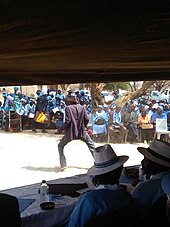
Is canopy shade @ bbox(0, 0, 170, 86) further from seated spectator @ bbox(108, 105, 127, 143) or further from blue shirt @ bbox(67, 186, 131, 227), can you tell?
seated spectator @ bbox(108, 105, 127, 143)

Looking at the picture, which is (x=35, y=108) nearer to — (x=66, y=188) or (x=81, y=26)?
(x=66, y=188)

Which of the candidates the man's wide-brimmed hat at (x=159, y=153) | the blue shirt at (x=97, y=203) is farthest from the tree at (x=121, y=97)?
the blue shirt at (x=97, y=203)

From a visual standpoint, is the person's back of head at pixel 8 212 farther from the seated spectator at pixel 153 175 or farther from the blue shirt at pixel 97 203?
the seated spectator at pixel 153 175

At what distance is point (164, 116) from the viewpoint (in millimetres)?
13703

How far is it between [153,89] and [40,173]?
10321 millimetres

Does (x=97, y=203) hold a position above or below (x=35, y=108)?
below

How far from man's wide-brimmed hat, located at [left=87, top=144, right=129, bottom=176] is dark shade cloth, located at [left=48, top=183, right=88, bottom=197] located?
320mm

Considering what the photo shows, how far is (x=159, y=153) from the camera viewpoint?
146 inches

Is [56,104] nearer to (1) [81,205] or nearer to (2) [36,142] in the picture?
(2) [36,142]

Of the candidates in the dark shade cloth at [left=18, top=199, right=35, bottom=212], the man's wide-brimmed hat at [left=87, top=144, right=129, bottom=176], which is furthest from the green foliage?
the dark shade cloth at [left=18, top=199, right=35, bottom=212]

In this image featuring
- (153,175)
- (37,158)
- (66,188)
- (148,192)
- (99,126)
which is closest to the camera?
(148,192)

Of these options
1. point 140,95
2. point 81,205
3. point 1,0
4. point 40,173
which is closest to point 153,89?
point 140,95

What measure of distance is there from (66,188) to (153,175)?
99 cm

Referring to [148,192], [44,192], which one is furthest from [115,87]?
[148,192]
